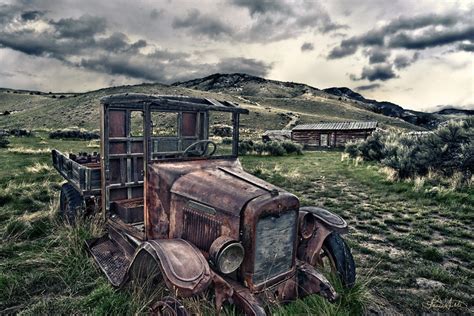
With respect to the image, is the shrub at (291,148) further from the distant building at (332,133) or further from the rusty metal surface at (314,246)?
the rusty metal surface at (314,246)

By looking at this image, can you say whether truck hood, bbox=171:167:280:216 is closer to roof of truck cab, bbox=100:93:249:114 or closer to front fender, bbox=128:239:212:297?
front fender, bbox=128:239:212:297

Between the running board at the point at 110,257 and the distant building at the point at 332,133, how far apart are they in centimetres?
2831

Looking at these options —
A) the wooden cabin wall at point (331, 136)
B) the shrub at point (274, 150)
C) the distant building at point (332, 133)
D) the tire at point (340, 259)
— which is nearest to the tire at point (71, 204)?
the tire at point (340, 259)

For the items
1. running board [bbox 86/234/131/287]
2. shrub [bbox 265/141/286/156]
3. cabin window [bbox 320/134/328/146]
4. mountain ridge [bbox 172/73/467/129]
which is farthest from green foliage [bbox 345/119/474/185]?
mountain ridge [bbox 172/73/467/129]

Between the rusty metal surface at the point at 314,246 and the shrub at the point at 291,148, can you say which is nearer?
the rusty metal surface at the point at 314,246

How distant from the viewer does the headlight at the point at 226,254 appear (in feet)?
8.73

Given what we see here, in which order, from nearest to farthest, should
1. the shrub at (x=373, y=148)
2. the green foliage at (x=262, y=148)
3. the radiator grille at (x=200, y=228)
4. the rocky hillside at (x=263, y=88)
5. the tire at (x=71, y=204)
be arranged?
the radiator grille at (x=200, y=228) → the tire at (x=71, y=204) → the shrub at (x=373, y=148) → the green foliage at (x=262, y=148) → the rocky hillside at (x=263, y=88)

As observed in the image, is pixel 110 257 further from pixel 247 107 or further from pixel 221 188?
pixel 247 107

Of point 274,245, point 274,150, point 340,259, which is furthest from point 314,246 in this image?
point 274,150

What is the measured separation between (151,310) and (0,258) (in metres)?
3.08

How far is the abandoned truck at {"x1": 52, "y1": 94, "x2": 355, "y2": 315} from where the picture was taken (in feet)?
8.89

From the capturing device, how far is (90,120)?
44.5 m

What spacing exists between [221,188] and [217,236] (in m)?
0.48

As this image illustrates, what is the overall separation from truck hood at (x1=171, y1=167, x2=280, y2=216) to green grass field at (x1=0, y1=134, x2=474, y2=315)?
3.01 ft
